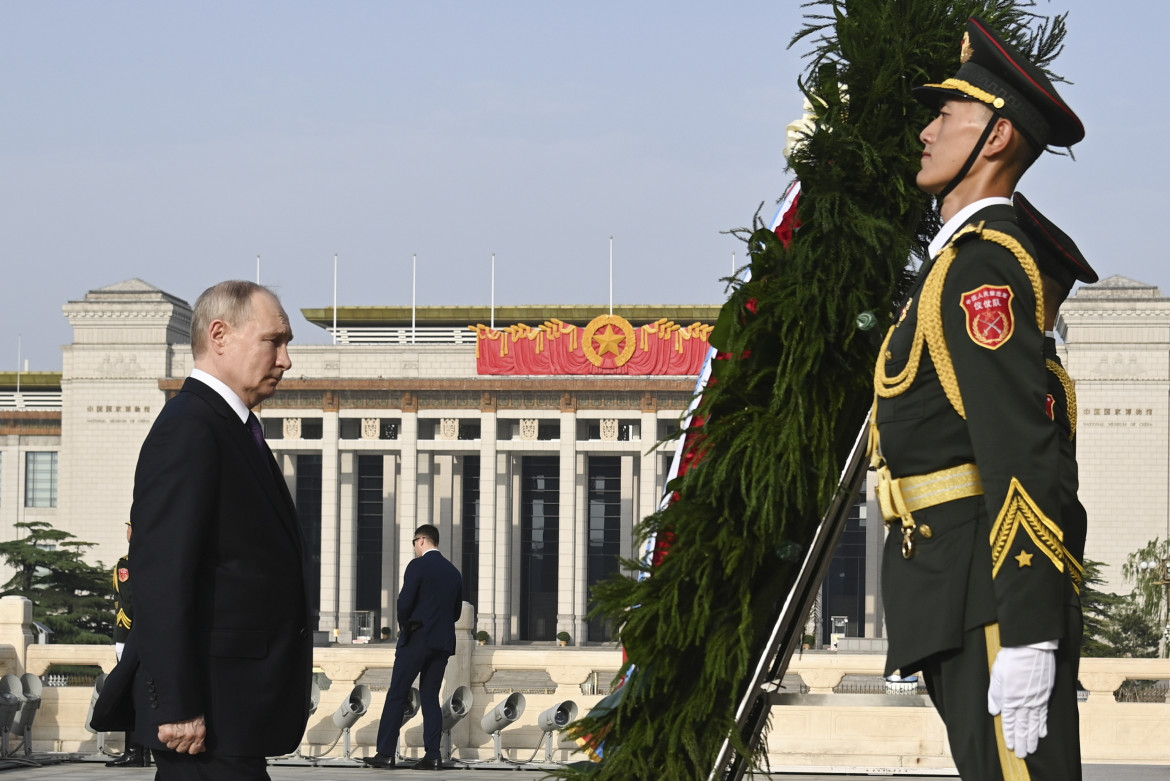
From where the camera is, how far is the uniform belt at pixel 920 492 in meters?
3.07

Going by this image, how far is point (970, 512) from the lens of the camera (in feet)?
9.98

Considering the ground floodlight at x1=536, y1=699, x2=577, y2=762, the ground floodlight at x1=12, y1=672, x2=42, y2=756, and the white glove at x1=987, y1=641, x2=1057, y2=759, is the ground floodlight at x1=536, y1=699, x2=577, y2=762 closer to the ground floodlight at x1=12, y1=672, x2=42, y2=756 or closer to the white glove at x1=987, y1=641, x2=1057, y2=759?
the ground floodlight at x1=12, y1=672, x2=42, y2=756

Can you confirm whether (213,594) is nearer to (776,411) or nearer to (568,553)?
(776,411)

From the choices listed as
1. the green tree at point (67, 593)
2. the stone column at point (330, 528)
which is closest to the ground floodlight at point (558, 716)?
the green tree at point (67, 593)

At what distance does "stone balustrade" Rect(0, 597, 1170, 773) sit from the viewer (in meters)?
11.2

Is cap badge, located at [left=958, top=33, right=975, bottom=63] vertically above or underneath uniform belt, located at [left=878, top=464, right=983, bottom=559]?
above

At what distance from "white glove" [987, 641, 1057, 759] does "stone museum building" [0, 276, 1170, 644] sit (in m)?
48.6

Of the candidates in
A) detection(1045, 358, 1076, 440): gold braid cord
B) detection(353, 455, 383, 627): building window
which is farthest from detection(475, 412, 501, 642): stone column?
detection(1045, 358, 1076, 440): gold braid cord

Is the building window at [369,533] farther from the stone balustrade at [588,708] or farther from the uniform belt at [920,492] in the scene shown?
the uniform belt at [920,492]

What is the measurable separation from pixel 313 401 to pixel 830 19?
5467 centimetres

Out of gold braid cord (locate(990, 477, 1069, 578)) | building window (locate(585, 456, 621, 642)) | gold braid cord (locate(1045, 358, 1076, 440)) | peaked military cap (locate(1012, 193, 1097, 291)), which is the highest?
peaked military cap (locate(1012, 193, 1097, 291))

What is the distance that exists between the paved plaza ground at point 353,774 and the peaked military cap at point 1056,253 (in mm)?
6300

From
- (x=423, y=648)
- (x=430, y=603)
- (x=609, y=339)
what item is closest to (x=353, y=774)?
(x=423, y=648)

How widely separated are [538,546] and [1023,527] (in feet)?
200
